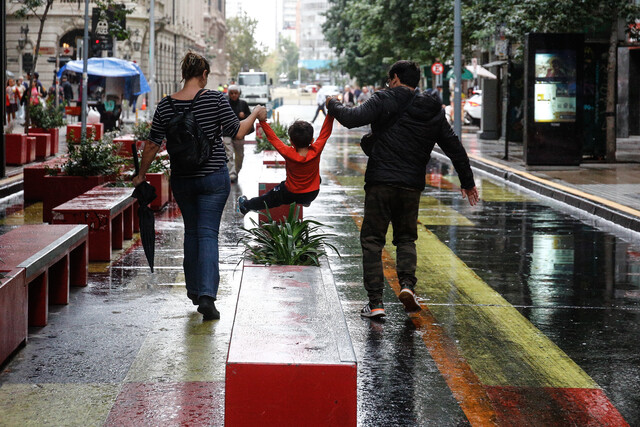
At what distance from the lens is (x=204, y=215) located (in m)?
7.51

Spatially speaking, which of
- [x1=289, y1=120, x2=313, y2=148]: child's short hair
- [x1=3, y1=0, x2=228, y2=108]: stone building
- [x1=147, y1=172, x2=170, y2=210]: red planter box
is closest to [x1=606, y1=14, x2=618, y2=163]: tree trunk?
[x1=147, y1=172, x2=170, y2=210]: red planter box

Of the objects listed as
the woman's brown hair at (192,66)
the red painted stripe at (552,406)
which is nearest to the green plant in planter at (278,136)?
the woman's brown hair at (192,66)

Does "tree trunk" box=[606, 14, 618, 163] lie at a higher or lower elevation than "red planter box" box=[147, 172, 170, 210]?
higher

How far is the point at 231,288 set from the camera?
8898 millimetres

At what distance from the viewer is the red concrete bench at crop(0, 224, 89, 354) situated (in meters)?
6.30

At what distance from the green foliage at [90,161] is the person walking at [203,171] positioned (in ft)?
19.9

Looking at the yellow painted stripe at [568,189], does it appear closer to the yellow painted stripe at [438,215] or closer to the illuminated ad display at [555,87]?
the illuminated ad display at [555,87]

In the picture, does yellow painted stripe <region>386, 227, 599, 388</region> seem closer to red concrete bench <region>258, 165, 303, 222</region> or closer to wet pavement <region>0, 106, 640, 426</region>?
wet pavement <region>0, 106, 640, 426</region>

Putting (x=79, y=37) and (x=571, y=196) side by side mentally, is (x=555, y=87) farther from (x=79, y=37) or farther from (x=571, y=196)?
(x=79, y=37)

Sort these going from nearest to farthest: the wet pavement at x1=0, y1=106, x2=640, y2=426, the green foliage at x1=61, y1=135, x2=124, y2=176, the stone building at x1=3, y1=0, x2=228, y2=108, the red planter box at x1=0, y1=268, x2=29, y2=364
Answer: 1. the wet pavement at x1=0, y1=106, x2=640, y2=426
2. the red planter box at x1=0, y1=268, x2=29, y2=364
3. the green foliage at x1=61, y1=135, x2=124, y2=176
4. the stone building at x1=3, y1=0, x2=228, y2=108

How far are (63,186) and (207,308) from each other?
655cm

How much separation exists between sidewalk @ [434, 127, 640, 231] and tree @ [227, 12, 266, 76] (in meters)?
104

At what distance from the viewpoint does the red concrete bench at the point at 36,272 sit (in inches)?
248

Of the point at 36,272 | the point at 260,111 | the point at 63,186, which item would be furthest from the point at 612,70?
the point at 36,272
